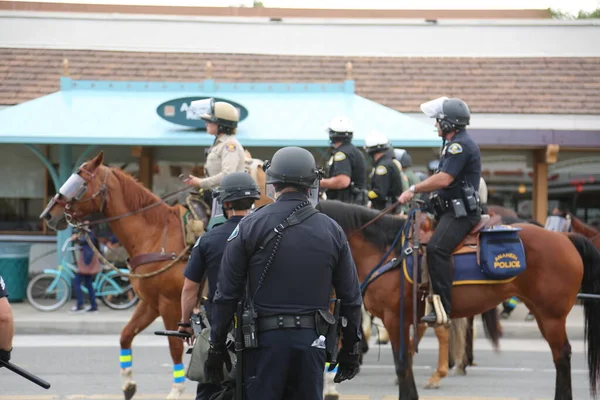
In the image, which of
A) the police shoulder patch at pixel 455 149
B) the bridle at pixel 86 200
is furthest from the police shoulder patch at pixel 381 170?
the bridle at pixel 86 200

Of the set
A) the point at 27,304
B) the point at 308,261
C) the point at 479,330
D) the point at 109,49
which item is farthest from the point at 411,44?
the point at 308,261

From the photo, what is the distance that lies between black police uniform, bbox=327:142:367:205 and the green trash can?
8.16 metres

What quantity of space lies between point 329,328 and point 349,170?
5331mm

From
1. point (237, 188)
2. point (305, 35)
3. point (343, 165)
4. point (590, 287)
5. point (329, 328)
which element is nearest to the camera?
point (329, 328)

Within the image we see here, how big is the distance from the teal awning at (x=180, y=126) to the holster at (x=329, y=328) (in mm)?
11023

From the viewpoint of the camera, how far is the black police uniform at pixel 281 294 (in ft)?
15.8

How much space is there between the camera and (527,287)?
8.55 meters

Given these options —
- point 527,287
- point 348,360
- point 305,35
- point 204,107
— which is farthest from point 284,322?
point 305,35

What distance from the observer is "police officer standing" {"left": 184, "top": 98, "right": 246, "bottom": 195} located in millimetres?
8844

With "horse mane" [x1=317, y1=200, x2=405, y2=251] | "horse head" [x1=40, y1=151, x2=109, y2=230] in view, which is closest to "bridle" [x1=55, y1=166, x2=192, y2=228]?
"horse head" [x1=40, y1=151, x2=109, y2=230]

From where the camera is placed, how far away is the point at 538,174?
19078 mm

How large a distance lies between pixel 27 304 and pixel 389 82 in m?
8.73

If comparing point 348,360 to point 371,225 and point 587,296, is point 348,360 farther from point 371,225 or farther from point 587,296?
point 587,296

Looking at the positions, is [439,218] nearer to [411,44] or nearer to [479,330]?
[479,330]
